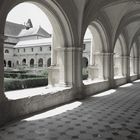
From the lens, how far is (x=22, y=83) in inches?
372

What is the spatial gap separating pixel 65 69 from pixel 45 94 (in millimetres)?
1819

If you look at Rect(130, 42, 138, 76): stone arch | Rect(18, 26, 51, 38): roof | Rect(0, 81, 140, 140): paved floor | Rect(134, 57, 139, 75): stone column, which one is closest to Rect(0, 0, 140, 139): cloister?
Rect(0, 81, 140, 140): paved floor

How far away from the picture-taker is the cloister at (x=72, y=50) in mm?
5288

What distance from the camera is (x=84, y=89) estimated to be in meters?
8.54

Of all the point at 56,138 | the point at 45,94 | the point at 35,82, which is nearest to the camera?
the point at 56,138

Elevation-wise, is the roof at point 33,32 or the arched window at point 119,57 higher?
the roof at point 33,32

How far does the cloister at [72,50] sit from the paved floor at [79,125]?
489 millimetres

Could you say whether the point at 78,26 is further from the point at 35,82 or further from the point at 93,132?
the point at 93,132

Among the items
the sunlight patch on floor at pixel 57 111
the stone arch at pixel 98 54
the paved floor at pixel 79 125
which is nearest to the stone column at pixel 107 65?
the stone arch at pixel 98 54

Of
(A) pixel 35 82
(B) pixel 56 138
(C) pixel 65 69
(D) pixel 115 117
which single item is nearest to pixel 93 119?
(D) pixel 115 117

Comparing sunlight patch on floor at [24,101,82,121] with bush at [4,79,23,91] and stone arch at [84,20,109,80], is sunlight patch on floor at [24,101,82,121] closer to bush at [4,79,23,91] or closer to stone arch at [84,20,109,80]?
bush at [4,79,23,91]

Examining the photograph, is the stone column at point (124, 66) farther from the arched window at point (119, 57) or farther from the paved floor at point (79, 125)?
the paved floor at point (79, 125)

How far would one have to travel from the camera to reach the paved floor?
3.96 metres

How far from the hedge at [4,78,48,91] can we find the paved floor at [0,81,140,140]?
138 inches
